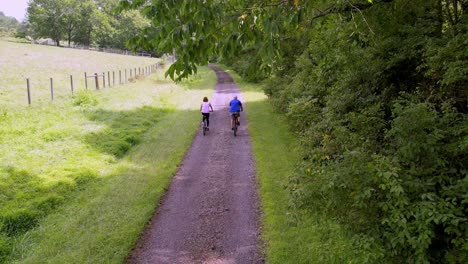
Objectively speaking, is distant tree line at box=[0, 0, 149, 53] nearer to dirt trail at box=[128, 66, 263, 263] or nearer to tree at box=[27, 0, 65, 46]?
tree at box=[27, 0, 65, 46]

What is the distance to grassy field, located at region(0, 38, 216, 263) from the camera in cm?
764

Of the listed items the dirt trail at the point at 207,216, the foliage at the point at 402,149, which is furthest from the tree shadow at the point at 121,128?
the foliage at the point at 402,149

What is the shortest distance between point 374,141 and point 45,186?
8.40 m

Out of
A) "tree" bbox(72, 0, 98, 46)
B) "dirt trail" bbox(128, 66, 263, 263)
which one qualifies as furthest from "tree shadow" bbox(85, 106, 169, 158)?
"tree" bbox(72, 0, 98, 46)

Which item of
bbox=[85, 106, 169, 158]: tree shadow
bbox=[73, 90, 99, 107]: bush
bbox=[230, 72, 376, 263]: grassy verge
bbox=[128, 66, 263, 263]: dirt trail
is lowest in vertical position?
bbox=[128, 66, 263, 263]: dirt trail

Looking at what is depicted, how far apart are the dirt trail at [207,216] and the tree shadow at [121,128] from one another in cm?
267

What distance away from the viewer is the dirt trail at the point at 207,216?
7215 mm

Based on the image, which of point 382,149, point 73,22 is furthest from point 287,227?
point 73,22

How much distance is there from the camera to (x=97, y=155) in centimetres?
1295

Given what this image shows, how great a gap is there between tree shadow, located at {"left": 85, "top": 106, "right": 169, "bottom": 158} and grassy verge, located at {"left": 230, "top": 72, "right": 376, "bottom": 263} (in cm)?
497

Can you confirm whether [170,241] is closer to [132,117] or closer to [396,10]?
[396,10]

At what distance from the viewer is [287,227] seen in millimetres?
7973

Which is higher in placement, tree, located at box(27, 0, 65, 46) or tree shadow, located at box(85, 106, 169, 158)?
tree, located at box(27, 0, 65, 46)

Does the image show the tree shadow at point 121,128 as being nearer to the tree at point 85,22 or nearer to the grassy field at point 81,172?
the grassy field at point 81,172
